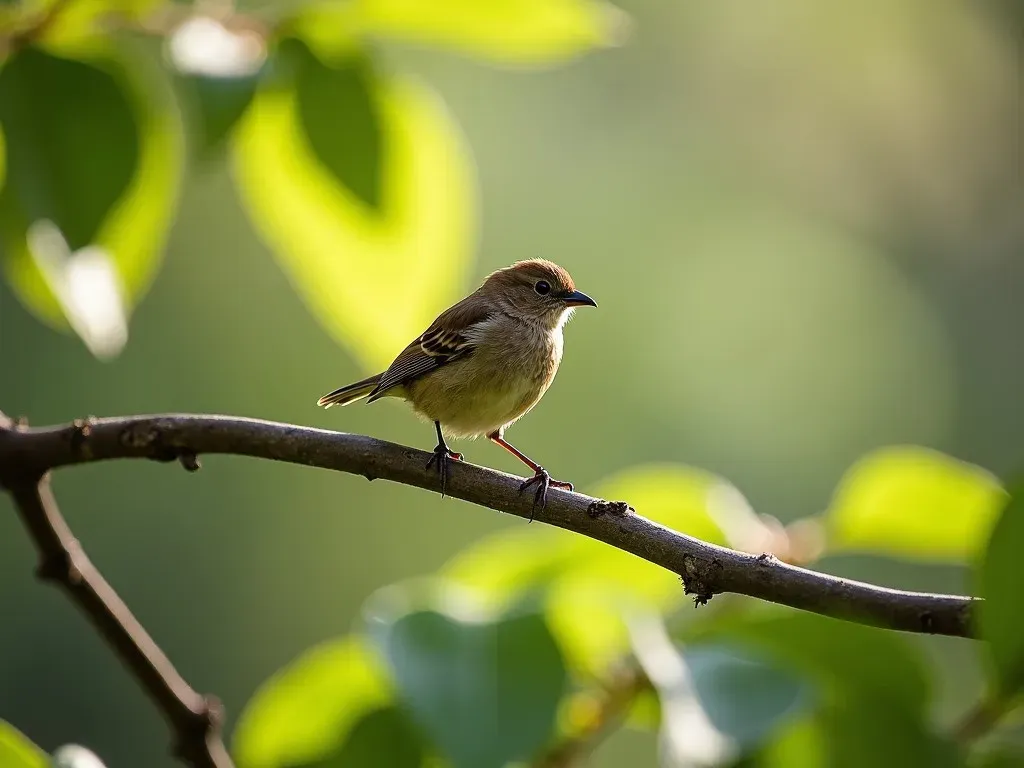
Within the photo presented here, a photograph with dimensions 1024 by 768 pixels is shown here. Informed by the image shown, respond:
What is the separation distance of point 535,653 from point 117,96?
1.22m

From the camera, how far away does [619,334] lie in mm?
11242

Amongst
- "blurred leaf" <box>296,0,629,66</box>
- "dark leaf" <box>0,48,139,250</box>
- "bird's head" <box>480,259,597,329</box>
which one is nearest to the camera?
"dark leaf" <box>0,48,139,250</box>

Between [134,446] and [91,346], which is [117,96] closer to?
[91,346]

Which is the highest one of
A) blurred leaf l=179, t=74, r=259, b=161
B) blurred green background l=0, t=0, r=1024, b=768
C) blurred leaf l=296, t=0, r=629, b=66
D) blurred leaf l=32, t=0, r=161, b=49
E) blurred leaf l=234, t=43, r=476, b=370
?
blurred leaf l=32, t=0, r=161, b=49

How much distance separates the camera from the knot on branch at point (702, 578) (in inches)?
69.1

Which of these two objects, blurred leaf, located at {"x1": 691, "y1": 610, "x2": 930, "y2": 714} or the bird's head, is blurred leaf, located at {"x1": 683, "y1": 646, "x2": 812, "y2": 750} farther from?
the bird's head

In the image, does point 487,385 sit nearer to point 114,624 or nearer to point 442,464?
point 442,464

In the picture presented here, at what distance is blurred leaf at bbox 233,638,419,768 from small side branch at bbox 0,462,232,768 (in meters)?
0.08

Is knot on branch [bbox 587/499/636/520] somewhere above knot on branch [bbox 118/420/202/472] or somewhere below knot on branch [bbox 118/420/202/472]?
below

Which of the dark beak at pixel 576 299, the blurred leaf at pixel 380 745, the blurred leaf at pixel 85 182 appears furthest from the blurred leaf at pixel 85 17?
the dark beak at pixel 576 299

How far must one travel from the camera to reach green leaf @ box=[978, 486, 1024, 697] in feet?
5.28

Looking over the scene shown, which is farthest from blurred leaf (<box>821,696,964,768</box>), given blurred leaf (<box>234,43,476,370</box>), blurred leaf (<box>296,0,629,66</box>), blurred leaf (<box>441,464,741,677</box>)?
blurred leaf (<box>296,0,629,66</box>)

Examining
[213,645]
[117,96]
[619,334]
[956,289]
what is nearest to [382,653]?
[117,96]

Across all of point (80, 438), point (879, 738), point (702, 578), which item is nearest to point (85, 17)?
point (80, 438)
